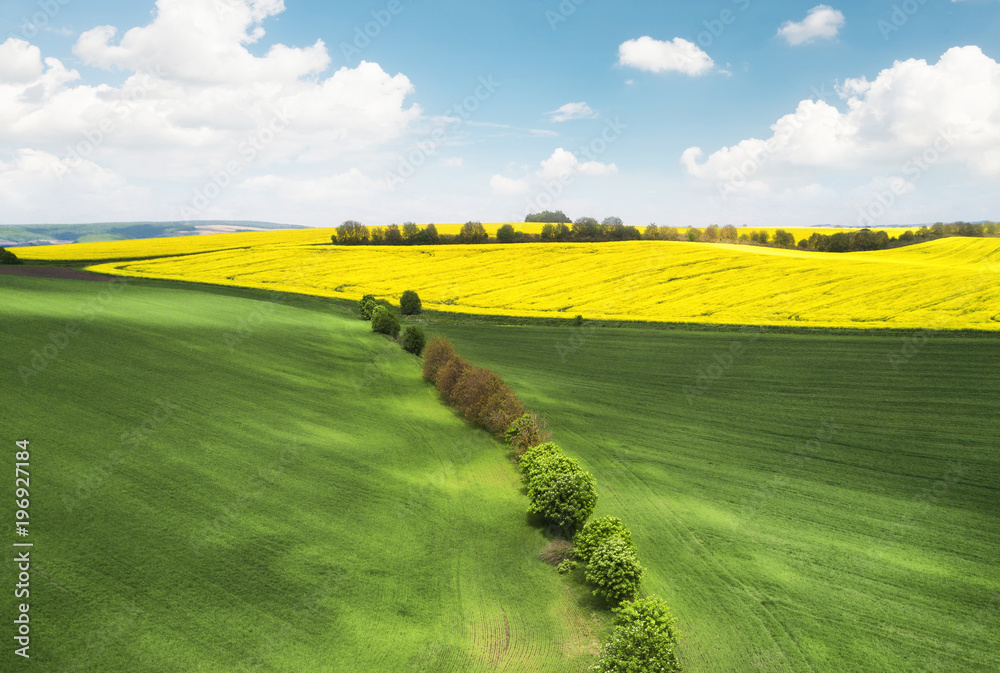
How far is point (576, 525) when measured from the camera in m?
19.7

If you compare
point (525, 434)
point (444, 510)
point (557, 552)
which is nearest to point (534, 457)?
point (525, 434)

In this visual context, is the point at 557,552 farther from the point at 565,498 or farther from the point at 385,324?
the point at 385,324

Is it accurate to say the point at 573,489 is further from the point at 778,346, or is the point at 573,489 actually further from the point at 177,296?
the point at 177,296

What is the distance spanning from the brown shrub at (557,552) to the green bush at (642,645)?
15.4ft

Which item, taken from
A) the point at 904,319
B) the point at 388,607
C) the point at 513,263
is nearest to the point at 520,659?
the point at 388,607

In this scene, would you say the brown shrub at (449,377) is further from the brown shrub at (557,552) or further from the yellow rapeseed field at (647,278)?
the yellow rapeseed field at (647,278)

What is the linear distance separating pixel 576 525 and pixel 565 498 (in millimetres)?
1225

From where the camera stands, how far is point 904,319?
1741 inches

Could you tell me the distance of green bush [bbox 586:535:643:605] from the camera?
1551 centimetres

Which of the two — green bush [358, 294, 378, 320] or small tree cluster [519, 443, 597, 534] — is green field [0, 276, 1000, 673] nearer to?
small tree cluster [519, 443, 597, 534]

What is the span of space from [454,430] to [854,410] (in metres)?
23.6

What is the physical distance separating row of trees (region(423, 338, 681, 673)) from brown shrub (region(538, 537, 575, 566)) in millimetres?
33

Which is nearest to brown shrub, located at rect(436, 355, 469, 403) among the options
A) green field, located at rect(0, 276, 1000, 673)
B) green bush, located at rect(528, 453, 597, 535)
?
green field, located at rect(0, 276, 1000, 673)

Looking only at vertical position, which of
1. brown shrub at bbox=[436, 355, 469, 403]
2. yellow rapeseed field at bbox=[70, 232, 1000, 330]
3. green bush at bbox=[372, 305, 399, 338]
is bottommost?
brown shrub at bbox=[436, 355, 469, 403]
